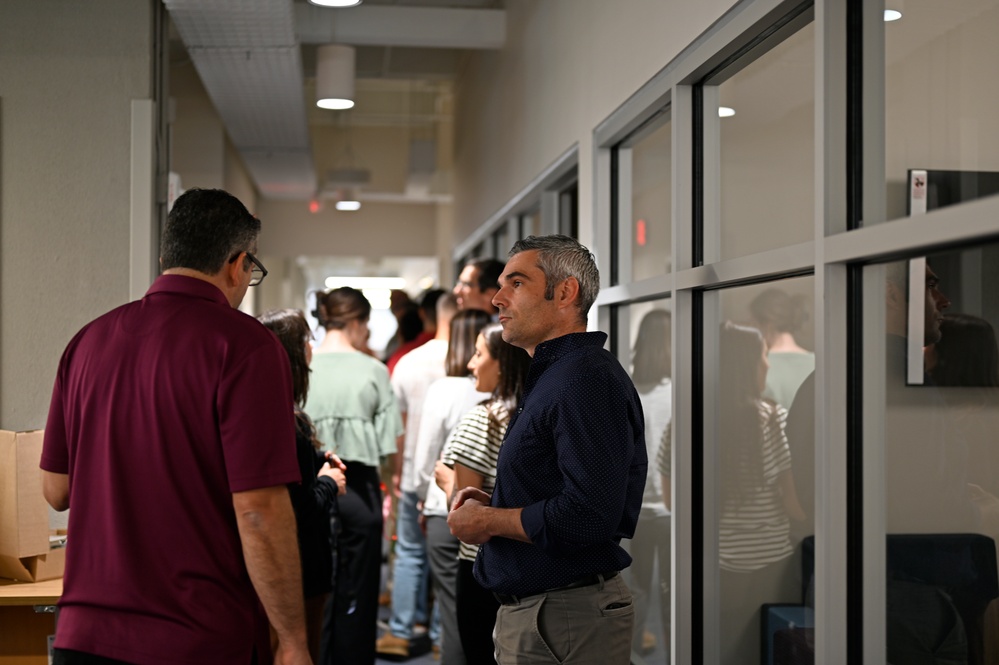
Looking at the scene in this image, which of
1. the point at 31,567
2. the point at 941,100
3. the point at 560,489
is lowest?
the point at 31,567

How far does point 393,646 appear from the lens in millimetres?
5137

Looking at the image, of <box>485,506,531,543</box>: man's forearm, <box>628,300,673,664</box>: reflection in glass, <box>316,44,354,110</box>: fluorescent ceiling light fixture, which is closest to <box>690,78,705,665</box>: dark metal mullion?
<box>628,300,673,664</box>: reflection in glass

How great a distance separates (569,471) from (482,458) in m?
1.04

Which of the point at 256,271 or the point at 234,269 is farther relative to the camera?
the point at 256,271

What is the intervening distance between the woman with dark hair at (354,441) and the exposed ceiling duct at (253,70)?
1.44 metres

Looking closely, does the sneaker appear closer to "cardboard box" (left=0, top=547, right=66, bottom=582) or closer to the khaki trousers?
"cardboard box" (left=0, top=547, right=66, bottom=582)

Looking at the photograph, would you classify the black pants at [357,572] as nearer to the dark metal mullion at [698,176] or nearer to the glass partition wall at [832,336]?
the glass partition wall at [832,336]

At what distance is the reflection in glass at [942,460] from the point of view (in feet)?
5.34

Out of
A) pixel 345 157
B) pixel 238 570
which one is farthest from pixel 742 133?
pixel 345 157

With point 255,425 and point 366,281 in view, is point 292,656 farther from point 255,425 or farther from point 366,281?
point 366,281

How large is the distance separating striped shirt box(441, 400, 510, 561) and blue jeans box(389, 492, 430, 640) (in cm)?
205

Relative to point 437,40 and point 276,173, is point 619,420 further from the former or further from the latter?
point 276,173

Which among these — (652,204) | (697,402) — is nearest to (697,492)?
(697,402)

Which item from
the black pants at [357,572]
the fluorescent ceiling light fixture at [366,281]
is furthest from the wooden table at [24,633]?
the fluorescent ceiling light fixture at [366,281]
